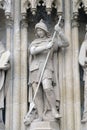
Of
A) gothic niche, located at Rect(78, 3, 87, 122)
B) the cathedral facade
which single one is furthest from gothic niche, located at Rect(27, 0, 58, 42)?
gothic niche, located at Rect(78, 3, 87, 122)

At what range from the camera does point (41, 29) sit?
1152 cm

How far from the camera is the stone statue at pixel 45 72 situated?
36.4ft

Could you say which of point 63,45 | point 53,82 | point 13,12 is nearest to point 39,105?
point 53,82

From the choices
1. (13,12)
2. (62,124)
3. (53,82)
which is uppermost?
(13,12)

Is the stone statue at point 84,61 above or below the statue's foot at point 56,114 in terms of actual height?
above

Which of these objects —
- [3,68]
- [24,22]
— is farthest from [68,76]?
[24,22]

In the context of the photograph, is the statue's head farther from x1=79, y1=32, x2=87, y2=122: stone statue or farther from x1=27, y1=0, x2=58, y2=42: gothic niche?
x1=79, y1=32, x2=87, y2=122: stone statue

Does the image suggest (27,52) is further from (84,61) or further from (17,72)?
(84,61)

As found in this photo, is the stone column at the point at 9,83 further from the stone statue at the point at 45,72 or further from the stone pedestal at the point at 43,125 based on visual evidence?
the stone pedestal at the point at 43,125

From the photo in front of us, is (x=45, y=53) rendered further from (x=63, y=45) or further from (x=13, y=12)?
(x=13, y=12)

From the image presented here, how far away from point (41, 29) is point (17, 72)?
3.02 feet

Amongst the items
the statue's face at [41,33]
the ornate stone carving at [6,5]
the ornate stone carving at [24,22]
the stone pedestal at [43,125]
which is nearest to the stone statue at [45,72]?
the statue's face at [41,33]

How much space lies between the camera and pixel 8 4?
38.8 feet

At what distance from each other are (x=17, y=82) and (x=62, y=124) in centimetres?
116
